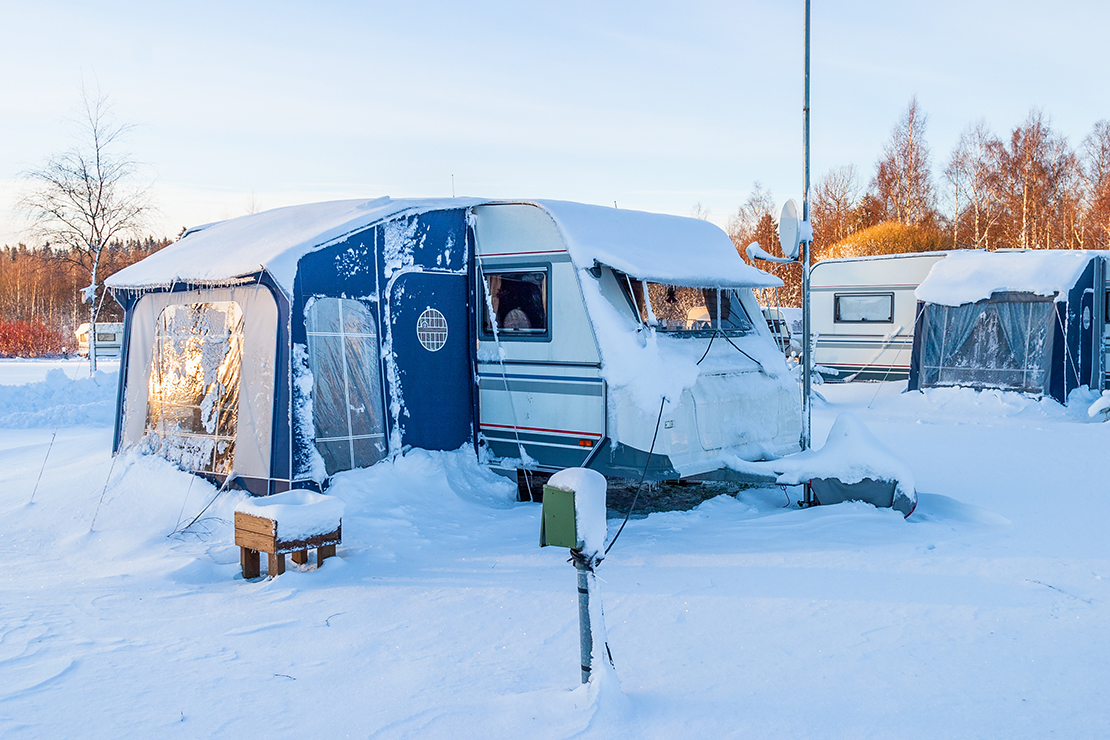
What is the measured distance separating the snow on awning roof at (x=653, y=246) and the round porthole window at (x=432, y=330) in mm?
1424

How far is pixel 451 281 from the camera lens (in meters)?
8.12

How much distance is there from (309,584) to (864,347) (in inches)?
544

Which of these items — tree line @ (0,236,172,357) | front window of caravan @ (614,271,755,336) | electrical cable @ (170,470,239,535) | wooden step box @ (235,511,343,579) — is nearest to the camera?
wooden step box @ (235,511,343,579)

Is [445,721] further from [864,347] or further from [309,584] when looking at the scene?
[864,347]

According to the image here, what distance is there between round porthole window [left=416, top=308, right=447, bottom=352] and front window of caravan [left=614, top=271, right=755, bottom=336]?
1742mm

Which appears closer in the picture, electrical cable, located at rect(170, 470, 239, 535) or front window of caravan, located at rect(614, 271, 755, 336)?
electrical cable, located at rect(170, 470, 239, 535)

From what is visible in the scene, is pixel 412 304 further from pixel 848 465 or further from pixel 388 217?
pixel 848 465

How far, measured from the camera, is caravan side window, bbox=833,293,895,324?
53.8 ft

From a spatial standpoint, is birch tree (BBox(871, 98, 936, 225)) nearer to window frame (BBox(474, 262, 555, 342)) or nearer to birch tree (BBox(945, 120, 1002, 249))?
birch tree (BBox(945, 120, 1002, 249))

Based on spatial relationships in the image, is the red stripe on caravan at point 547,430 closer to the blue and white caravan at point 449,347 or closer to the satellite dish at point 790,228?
the blue and white caravan at point 449,347

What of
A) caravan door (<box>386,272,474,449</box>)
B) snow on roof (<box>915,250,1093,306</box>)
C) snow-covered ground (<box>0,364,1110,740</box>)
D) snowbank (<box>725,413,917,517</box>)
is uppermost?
snow on roof (<box>915,250,1093,306</box>)

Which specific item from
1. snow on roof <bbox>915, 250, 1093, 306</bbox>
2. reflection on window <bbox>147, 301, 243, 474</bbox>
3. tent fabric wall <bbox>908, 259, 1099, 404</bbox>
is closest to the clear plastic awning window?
tent fabric wall <bbox>908, 259, 1099, 404</bbox>

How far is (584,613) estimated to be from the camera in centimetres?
361

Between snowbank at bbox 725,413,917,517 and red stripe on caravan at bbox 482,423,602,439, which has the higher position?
red stripe on caravan at bbox 482,423,602,439
